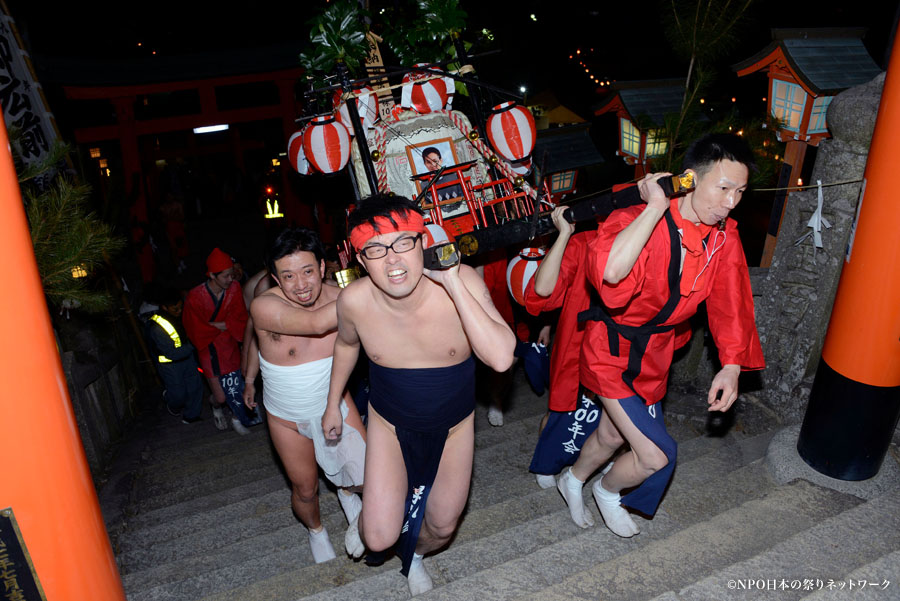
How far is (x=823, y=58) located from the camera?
16.5ft

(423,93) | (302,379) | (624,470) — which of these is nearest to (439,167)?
(423,93)

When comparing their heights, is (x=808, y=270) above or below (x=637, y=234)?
below

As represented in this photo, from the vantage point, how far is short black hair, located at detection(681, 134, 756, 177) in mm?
2652

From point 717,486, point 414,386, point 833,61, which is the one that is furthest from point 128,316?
point 833,61

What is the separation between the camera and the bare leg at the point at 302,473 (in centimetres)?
343

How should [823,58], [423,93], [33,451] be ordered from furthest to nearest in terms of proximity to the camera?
[423,93]
[823,58]
[33,451]

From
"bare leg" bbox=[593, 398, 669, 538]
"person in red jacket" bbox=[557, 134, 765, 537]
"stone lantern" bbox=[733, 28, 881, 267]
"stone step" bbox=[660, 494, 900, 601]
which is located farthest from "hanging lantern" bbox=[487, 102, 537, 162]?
"stone step" bbox=[660, 494, 900, 601]

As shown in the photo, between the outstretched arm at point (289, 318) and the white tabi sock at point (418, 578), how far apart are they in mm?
1291

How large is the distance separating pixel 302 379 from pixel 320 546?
40.2 inches

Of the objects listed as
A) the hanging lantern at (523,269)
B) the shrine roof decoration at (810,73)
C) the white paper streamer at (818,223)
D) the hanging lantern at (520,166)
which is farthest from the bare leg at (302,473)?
the shrine roof decoration at (810,73)

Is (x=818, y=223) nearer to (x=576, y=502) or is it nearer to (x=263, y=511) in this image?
(x=576, y=502)

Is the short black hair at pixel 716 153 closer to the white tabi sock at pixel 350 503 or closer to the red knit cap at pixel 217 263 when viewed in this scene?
the white tabi sock at pixel 350 503

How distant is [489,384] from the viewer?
5219mm

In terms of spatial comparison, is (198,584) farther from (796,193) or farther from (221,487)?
(796,193)
